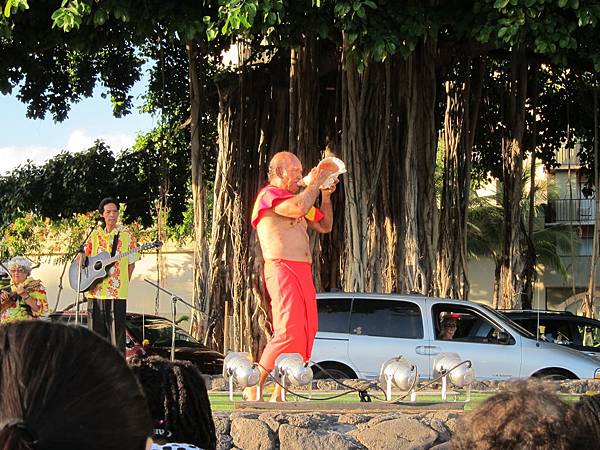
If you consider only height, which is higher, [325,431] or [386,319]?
[386,319]

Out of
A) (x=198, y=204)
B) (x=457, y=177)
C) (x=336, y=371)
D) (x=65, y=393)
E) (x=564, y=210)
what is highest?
(x=564, y=210)

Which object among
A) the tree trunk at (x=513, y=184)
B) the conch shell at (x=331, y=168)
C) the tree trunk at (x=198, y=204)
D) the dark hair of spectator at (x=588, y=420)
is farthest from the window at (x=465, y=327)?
the dark hair of spectator at (x=588, y=420)

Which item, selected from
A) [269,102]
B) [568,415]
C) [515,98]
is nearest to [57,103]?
[269,102]

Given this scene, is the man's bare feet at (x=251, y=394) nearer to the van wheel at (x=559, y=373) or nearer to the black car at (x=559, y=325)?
the van wheel at (x=559, y=373)

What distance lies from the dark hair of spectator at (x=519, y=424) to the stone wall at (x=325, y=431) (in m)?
4.37

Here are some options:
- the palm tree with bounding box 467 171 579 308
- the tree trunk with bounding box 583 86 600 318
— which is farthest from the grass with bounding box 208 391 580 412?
the palm tree with bounding box 467 171 579 308

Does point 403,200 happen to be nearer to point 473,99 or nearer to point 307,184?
point 473,99

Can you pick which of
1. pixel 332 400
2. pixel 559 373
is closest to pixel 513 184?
pixel 559 373

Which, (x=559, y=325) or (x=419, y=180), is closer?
(x=559, y=325)

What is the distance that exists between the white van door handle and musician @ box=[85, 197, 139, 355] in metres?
3.47

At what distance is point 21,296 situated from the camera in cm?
934

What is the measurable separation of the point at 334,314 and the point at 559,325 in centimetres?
326

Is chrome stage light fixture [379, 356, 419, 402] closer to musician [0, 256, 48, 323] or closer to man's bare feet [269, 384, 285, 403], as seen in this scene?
man's bare feet [269, 384, 285, 403]

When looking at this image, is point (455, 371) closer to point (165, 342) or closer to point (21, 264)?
point (21, 264)
